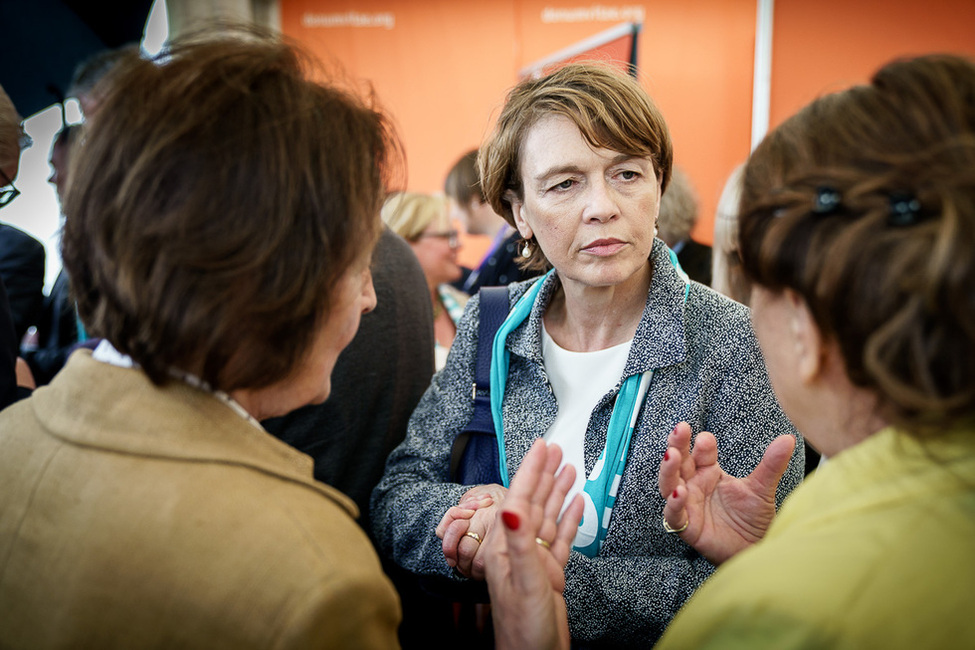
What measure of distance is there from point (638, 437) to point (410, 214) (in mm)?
2321

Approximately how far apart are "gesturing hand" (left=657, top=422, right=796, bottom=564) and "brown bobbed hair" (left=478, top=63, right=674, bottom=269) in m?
0.75

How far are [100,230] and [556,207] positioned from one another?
113cm

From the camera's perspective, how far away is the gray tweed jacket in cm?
149

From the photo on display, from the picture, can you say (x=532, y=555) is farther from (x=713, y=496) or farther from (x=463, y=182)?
(x=463, y=182)

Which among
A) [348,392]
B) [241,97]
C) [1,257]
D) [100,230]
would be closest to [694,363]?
[348,392]

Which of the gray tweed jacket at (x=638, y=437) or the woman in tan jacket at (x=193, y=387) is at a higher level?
the woman in tan jacket at (x=193, y=387)

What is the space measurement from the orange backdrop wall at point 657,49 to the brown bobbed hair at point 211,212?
3.92m

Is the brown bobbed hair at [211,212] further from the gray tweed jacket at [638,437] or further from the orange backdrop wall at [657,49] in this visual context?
the orange backdrop wall at [657,49]

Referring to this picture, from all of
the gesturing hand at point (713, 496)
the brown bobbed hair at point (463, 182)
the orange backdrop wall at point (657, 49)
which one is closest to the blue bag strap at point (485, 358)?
the gesturing hand at point (713, 496)

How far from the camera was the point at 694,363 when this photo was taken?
162 centimetres

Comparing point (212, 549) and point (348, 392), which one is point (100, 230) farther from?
point (348, 392)

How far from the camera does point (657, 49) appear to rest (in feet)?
16.2

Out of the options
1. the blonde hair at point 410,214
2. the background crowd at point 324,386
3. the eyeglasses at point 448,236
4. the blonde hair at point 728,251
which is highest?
the background crowd at point 324,386

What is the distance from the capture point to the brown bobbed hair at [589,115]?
1.70 metres
